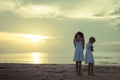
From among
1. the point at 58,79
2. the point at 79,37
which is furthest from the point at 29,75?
the point at 79,37

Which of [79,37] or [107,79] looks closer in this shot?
[107,79]

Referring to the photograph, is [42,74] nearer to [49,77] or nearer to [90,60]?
[49,77]

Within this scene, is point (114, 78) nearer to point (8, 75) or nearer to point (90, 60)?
point (90, 60)

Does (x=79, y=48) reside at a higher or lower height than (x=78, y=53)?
higher

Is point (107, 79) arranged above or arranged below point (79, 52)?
below

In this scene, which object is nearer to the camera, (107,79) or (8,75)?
(107,79)

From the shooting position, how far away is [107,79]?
56.5 ft

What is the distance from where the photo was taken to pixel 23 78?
17.4 m

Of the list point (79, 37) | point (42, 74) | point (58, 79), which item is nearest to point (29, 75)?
point (42, 74)

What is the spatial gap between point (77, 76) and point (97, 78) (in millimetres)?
1191

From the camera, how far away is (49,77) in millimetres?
17500

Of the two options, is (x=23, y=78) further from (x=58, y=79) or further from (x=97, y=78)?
(x=97, y=78)

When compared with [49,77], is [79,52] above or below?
above

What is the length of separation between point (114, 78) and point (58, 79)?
300cm
